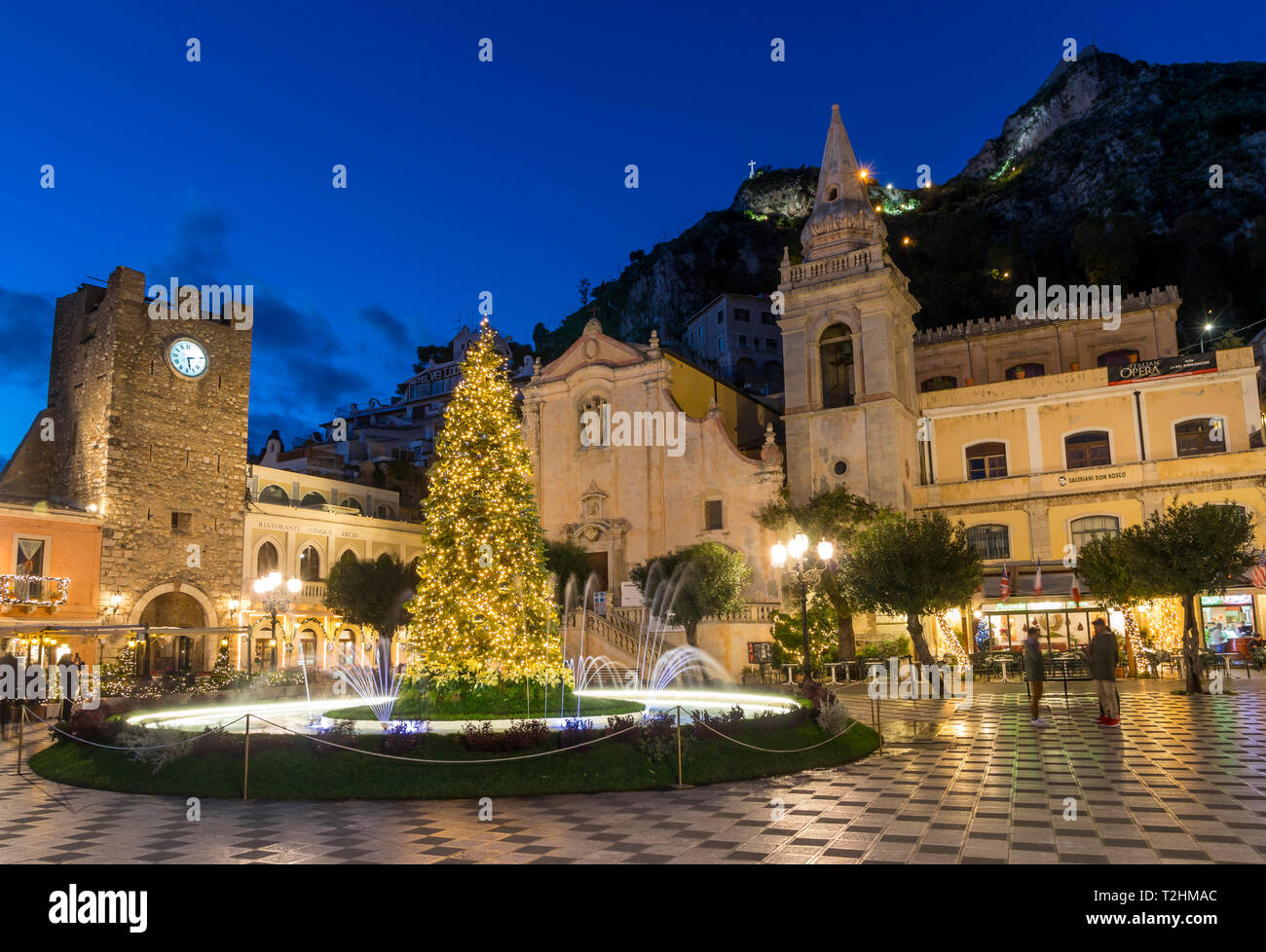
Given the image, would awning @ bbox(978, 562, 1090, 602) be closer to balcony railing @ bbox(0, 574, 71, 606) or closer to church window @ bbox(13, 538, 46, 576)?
balcony railing @ bbox(0, 574, 71, 606)

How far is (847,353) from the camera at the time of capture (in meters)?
40.9

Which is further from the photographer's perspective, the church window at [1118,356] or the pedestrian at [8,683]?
the church window at [1118,356]

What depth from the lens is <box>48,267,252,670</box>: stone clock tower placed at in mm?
34812

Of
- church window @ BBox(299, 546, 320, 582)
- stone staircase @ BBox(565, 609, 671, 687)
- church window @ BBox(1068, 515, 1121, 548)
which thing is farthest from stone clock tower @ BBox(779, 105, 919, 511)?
church window @ BBox(299, 546, 320, 582)

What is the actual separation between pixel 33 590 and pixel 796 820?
31.2 m

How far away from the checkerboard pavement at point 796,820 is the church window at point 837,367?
27.1m

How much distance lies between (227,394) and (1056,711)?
3399 centimetres

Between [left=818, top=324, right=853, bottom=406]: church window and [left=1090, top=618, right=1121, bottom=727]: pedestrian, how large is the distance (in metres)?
24.1

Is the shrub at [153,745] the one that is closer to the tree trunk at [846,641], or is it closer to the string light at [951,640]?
the tree trunk at [846,641]

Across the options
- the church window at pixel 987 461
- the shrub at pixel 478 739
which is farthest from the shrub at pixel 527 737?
the church window at pixel 987 461

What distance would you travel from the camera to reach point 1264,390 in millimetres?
40625

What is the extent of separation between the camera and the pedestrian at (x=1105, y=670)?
1644cm
